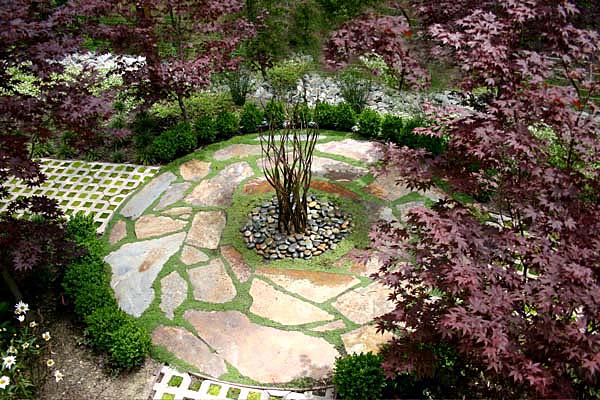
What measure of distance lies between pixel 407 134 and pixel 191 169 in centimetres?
215

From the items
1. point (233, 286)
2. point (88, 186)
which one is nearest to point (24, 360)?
point (233, 286)

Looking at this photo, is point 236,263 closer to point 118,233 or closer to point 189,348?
point 189,348

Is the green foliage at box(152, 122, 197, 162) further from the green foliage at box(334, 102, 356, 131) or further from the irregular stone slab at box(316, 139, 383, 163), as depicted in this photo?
the green foliage at box(334, 102, 356, 131)

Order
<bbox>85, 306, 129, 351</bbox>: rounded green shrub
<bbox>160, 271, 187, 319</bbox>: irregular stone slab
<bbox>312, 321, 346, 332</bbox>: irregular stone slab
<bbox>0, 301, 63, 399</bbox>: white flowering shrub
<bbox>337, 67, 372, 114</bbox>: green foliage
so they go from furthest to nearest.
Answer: <bbox>337, 67, 372, 114</bbox>: green foliage, <bbox>160, 271, 187, 319</bbox>: irregular stone slab, <bbox>312, 321, 346, 332</bbox>: irregular stone slab, <bbox>85, 306, 129, 351</bbox>: rounded green shrub, <bbox>0, 301, 63, 399</bbox>: white flowering shrub

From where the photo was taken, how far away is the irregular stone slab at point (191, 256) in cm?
404

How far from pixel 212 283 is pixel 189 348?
0.59 metres

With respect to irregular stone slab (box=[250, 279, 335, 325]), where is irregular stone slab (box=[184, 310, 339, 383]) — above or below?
below

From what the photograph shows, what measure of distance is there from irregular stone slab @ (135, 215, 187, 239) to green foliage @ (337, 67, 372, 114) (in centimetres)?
250

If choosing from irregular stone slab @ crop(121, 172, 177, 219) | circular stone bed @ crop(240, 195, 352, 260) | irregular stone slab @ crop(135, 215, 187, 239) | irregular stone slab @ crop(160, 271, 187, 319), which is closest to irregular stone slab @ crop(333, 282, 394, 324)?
circular stone bed @ crop(240, 195, 352, 260)

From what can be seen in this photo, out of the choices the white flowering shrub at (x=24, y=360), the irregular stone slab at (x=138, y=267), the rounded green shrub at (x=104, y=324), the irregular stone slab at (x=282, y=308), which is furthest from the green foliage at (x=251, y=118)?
the white flowering shrub at (x=24, y=360)

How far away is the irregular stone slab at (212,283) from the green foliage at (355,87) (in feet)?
8.90

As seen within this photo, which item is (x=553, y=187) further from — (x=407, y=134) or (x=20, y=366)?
(x=20, y=366)

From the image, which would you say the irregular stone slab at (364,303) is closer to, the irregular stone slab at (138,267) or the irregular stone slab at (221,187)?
the irregular stone slab at (138,267)

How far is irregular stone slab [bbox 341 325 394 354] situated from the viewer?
3.32 meters
